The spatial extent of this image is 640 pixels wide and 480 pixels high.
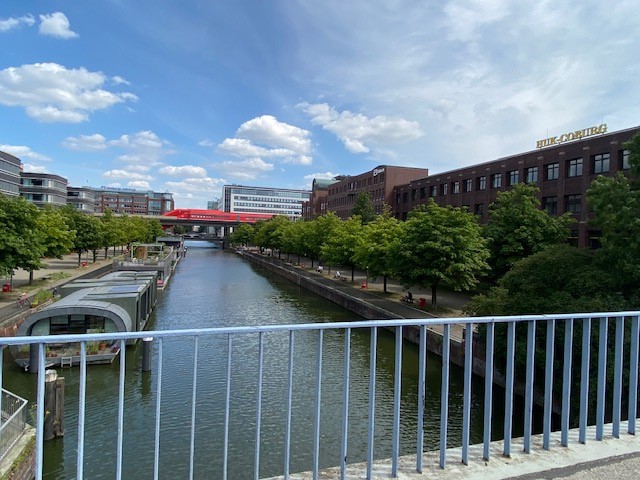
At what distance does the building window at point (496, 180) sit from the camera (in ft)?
142

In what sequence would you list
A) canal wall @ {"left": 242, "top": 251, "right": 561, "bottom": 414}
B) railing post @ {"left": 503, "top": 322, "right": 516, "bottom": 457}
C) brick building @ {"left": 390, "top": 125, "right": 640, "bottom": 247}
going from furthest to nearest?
brick building @ {"left": 390, "top": 125, "right": 640, "bottom": 247}, canal wall @ {"left": 242, "top": 251, "right": 561, "bottom": 414}, railing post @ {"left": 503, "top": 322, "right": 516, "bottom": 457}

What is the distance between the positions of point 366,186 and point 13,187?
56.9 meters

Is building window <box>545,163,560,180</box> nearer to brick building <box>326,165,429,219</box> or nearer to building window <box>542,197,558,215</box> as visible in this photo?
building window <box>542,197,558,215</box>

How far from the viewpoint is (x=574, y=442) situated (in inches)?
167

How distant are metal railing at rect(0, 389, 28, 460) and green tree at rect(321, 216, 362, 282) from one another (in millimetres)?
28952

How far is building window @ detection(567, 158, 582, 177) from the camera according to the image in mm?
34594

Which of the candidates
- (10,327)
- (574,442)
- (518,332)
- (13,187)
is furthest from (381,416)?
(13,187)

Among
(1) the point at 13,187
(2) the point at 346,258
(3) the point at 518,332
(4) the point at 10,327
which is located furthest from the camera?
(1) the point at 13,187

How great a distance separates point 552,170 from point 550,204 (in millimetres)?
2771

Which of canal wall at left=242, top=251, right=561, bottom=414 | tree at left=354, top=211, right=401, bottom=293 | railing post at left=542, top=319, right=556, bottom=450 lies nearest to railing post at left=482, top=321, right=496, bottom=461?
railing post at left=542, top=319, right=556, bottom=450

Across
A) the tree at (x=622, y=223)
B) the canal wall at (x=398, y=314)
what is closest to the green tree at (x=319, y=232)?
the canal wall at (x=398, y=314)

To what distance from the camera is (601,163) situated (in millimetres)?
32781

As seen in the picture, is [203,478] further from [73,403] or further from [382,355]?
[382,355]

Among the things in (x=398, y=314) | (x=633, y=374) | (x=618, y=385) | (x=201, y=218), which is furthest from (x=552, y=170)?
(x=201, y=218)
